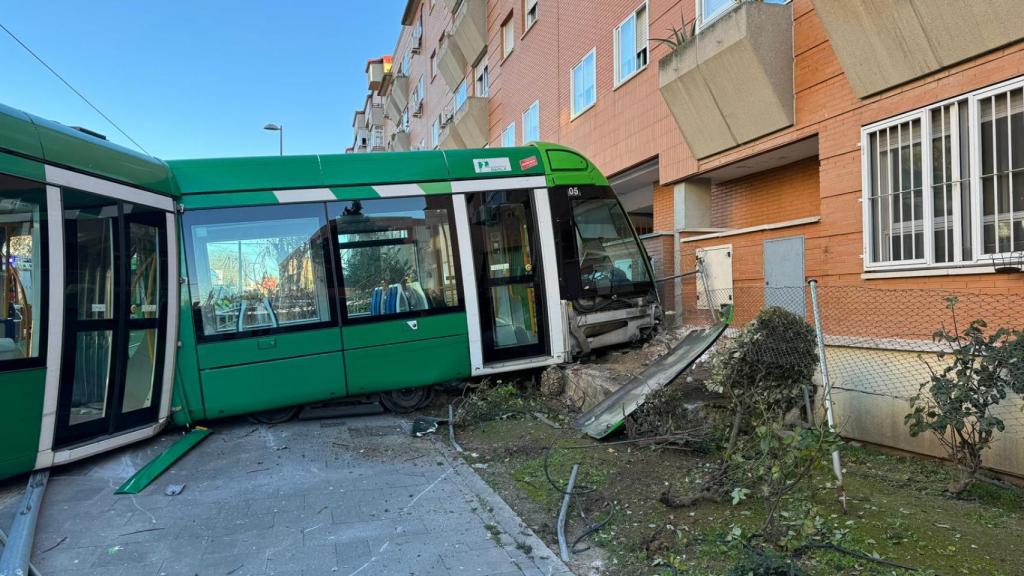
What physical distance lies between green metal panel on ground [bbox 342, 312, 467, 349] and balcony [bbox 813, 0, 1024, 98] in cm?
482

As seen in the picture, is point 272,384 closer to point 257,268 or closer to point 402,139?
point 257,268

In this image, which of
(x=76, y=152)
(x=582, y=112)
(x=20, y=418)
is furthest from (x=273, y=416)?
(x=582, y=112)

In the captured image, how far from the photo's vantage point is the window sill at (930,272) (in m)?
4.86

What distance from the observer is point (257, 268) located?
20.8ft

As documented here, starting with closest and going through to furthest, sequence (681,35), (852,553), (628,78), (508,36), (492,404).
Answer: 1. (852,553)
2. (492,404)
3. (681,35)
4. (628,78)
5. (508,36)

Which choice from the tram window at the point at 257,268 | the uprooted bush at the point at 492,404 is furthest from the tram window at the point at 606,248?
the tram window at the point at 257,268

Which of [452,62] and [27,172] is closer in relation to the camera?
[27,172]

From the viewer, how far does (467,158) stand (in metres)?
7.08

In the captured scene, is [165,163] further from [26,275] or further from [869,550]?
[869,550]

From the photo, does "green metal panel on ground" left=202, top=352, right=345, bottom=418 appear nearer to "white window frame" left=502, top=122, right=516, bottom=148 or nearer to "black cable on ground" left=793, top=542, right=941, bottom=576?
"black cable on ground" left=793, top=542, right=941, bottom=576

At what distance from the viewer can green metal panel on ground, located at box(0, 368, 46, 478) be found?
4.49m

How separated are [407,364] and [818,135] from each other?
533 centimetres

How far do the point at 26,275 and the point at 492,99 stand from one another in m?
15.8

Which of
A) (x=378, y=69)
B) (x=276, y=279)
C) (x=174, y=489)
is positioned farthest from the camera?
(x=378, y=69)
